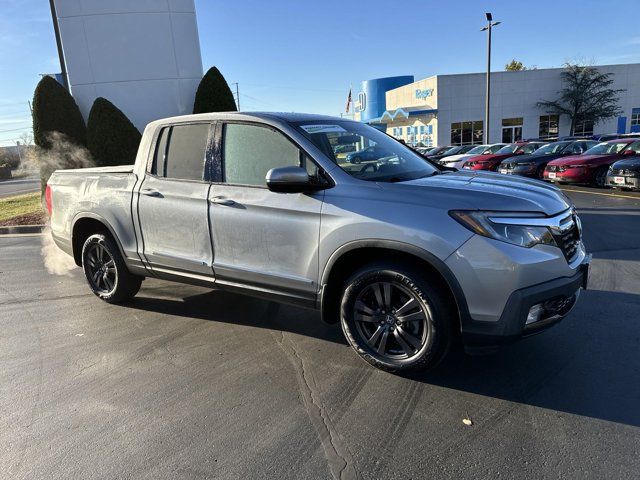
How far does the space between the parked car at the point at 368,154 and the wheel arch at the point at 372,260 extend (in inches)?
30.8

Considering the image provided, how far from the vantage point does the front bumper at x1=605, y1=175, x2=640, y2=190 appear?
12516 millimetres

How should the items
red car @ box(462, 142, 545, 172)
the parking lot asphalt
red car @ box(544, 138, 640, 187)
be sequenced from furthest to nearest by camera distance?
red car @ box(462, 142, 545, 172)
red car @ box(544, 138, 640, 187)
the parking lot asphalt

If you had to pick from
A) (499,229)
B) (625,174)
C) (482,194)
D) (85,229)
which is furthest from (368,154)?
(625,174)

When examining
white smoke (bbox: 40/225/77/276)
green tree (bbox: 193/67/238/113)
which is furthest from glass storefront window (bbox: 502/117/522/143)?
white smoke (bbox: 40/225/77/276)

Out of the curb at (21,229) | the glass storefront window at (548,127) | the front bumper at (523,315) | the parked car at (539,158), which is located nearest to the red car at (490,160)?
the parked car at (539,158)

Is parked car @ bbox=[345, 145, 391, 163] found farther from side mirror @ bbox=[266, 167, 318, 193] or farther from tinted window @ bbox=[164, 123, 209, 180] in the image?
tinted window @ bbox=[164, 123, 209, 180]

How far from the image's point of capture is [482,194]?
3.17m

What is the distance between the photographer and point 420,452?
104 inches

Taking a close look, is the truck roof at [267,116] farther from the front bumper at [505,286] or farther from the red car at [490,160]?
the red car at [490,160]

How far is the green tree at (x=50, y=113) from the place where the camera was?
12.5m

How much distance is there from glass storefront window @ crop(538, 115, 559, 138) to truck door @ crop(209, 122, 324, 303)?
43.8 m

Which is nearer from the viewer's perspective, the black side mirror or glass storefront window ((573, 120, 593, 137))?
the black side mirror

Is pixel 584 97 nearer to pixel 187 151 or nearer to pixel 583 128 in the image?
pixel 583 128

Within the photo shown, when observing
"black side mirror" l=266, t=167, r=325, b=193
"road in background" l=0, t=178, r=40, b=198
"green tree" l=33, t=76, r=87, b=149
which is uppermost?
"green tree" l=33, t=76, r=87, b=149
